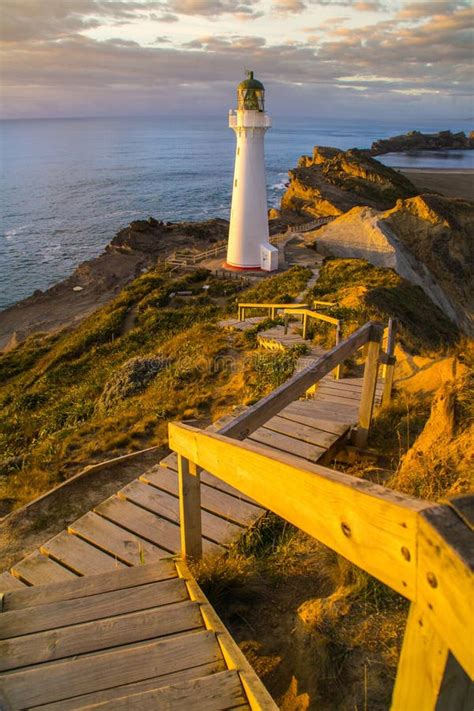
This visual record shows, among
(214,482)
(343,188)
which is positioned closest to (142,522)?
(214,482)

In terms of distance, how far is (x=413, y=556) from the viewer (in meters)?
1.47

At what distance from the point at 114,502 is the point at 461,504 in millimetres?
4270

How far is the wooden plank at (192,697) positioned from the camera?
243 centimetres

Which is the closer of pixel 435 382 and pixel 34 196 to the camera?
pixel 435 382

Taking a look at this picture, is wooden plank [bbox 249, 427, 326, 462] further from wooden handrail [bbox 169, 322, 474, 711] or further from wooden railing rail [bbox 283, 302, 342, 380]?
wooden railing rail [bbox 283, 302, 342, 380]

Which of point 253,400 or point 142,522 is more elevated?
point 142,522

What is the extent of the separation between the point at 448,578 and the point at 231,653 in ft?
5.89

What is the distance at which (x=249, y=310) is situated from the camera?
61.9ft

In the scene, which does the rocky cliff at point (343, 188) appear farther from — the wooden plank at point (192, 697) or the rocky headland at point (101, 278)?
the wooden plank at point (192, 697)

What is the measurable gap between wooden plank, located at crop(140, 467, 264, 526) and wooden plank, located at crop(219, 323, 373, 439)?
1.20 meters

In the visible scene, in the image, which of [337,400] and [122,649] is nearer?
[122,649]

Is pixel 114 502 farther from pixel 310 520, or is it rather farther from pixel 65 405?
pixel 65 405

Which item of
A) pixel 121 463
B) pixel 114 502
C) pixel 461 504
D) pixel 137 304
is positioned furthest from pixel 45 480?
pixel 137 304

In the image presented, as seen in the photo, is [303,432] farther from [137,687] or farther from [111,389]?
[111,389]
